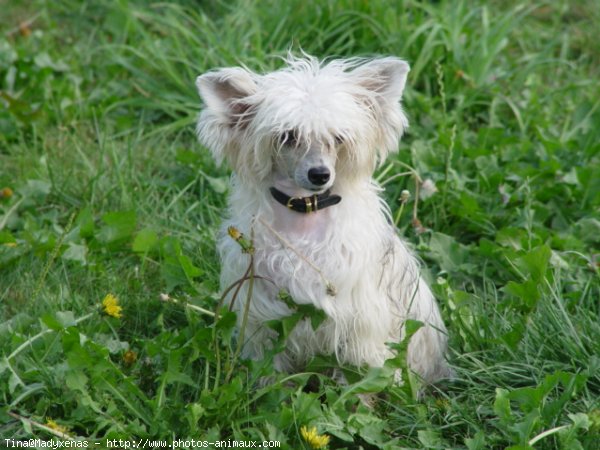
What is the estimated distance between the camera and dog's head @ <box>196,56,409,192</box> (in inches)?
119

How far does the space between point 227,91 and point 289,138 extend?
0.91 feet

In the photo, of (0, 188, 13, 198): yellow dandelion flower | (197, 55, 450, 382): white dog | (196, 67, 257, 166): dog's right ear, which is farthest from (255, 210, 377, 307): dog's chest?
(0, 188, 13, 198): yellow dandelion flower

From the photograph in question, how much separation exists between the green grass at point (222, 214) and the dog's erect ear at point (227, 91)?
2.13 ft

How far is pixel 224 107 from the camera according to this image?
317 centimetres

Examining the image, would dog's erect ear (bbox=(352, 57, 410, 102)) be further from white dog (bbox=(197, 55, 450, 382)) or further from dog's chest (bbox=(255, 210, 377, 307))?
dog's chest (bbox=(255, 210, 377, 307))

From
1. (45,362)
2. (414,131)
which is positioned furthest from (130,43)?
(45,362)

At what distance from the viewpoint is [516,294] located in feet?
11.6

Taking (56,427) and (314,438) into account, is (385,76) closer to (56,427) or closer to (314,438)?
(314,438)

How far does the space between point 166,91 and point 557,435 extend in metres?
3.22

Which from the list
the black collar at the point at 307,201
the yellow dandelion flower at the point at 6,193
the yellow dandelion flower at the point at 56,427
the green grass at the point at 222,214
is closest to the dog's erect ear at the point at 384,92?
the black collar at the point at 307,201

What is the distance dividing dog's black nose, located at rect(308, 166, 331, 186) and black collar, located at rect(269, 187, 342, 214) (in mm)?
140

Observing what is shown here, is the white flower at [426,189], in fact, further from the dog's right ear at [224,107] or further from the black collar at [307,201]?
the dog's right ear at [224,107]

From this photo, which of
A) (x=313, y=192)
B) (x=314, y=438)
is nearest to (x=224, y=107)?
(x=313, y=192)

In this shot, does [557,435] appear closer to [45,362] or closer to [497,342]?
[497,342]
